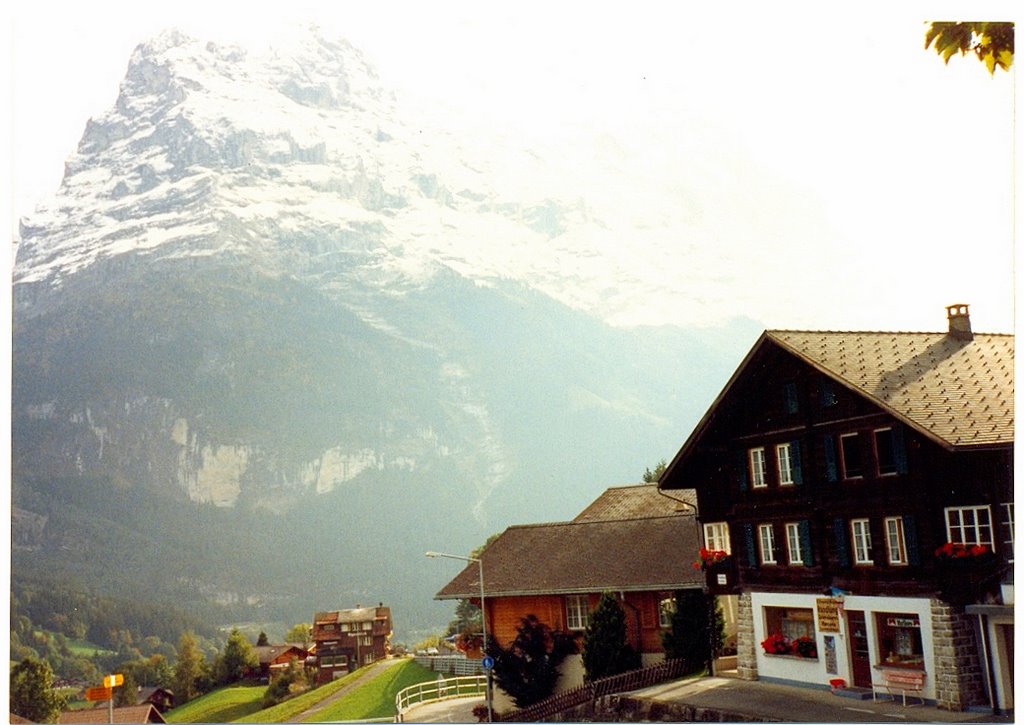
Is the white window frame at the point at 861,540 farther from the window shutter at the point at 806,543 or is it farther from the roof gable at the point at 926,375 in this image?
the roof gable at the point at 926,375

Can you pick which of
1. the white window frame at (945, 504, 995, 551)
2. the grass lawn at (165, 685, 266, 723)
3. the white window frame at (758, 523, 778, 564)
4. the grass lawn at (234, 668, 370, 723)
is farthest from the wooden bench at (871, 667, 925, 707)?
the grass lawn at (165, 685, 266, 723)

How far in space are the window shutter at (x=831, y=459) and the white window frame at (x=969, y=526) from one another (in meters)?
2.51

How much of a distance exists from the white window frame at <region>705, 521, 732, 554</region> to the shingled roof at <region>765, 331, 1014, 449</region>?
4.51 m

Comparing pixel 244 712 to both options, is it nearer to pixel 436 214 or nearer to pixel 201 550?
pixel 201 550

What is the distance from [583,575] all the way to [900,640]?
29.6 feet

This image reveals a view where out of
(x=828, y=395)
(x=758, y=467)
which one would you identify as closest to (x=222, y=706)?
(x=758, y=467)

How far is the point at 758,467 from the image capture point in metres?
21.7

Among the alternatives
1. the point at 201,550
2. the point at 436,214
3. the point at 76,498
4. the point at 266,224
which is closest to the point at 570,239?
the point at 436,214

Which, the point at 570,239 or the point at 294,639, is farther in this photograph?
the point at 570,239

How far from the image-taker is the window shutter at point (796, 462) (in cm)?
2055

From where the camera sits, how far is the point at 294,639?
55844 mm

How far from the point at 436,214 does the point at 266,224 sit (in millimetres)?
18711

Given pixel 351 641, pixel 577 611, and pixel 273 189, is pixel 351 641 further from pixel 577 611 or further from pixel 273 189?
pixel 273 189

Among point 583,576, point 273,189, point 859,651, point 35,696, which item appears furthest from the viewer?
point 273,189
